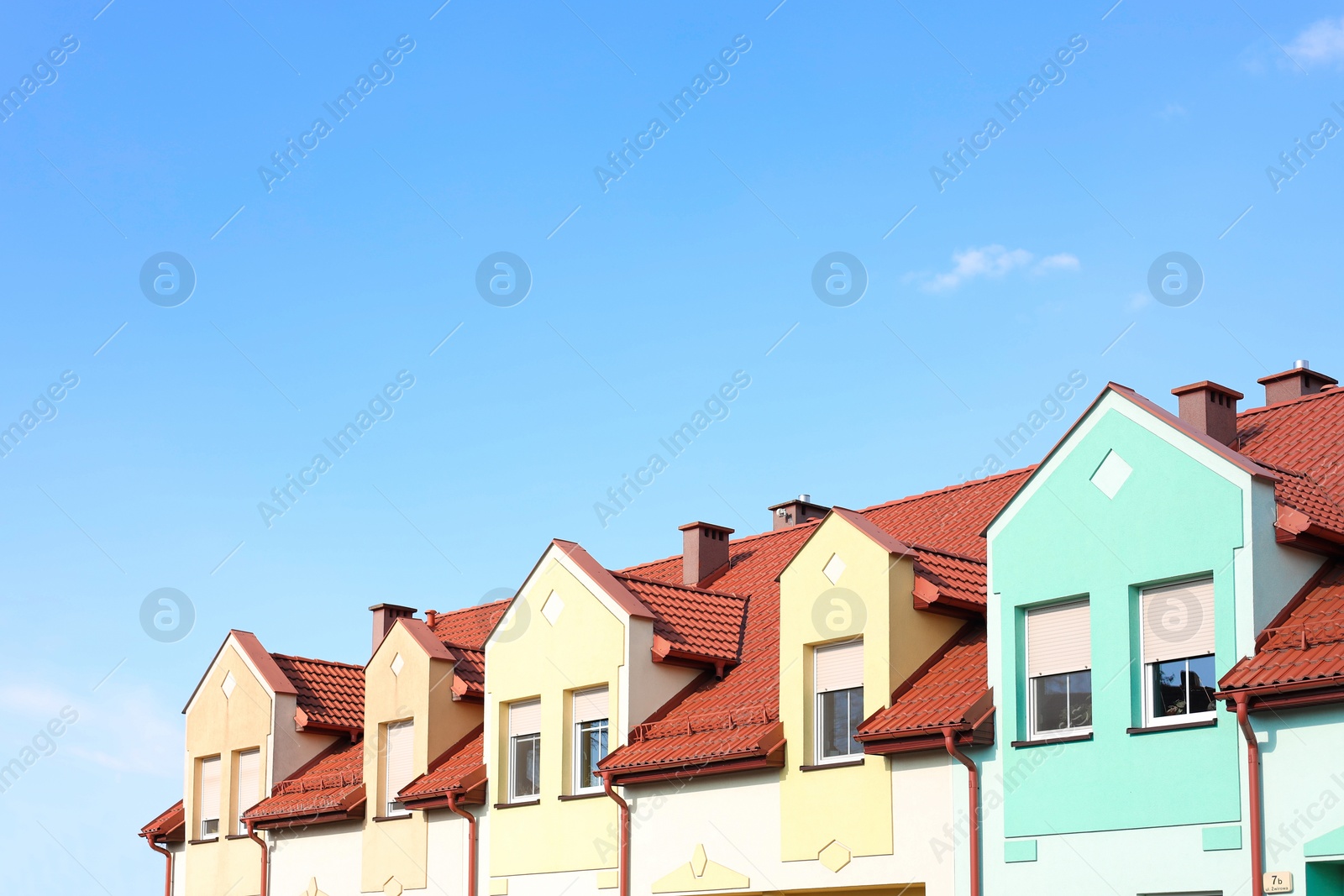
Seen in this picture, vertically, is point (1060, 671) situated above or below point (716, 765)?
above

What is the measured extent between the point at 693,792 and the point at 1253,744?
936 cm

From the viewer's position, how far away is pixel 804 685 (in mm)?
23234

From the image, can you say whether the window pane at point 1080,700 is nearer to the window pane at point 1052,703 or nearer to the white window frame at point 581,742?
the window pane at point 1052,703

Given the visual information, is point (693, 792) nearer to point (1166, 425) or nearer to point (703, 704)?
point (703, 704)

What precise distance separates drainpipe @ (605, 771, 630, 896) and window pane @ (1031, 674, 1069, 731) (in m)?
7.66

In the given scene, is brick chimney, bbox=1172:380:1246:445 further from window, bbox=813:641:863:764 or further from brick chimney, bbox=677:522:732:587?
brick chimney, bbox=677:522:732:587

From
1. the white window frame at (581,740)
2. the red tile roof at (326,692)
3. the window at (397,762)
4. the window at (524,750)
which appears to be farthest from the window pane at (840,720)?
the red tile roof at (326,692)

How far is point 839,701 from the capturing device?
23078 mm

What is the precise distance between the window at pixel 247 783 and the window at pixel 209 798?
0.74m

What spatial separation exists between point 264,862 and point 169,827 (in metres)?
4.66

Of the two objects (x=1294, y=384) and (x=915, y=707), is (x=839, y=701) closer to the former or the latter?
(x=915, y=707)

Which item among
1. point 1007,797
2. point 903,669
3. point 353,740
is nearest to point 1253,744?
point 1007,797

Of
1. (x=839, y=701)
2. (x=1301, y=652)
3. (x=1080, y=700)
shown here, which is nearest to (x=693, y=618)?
(x=839, y=701)

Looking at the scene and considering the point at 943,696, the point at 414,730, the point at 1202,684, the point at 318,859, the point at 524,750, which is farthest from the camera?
the point at 318,859
